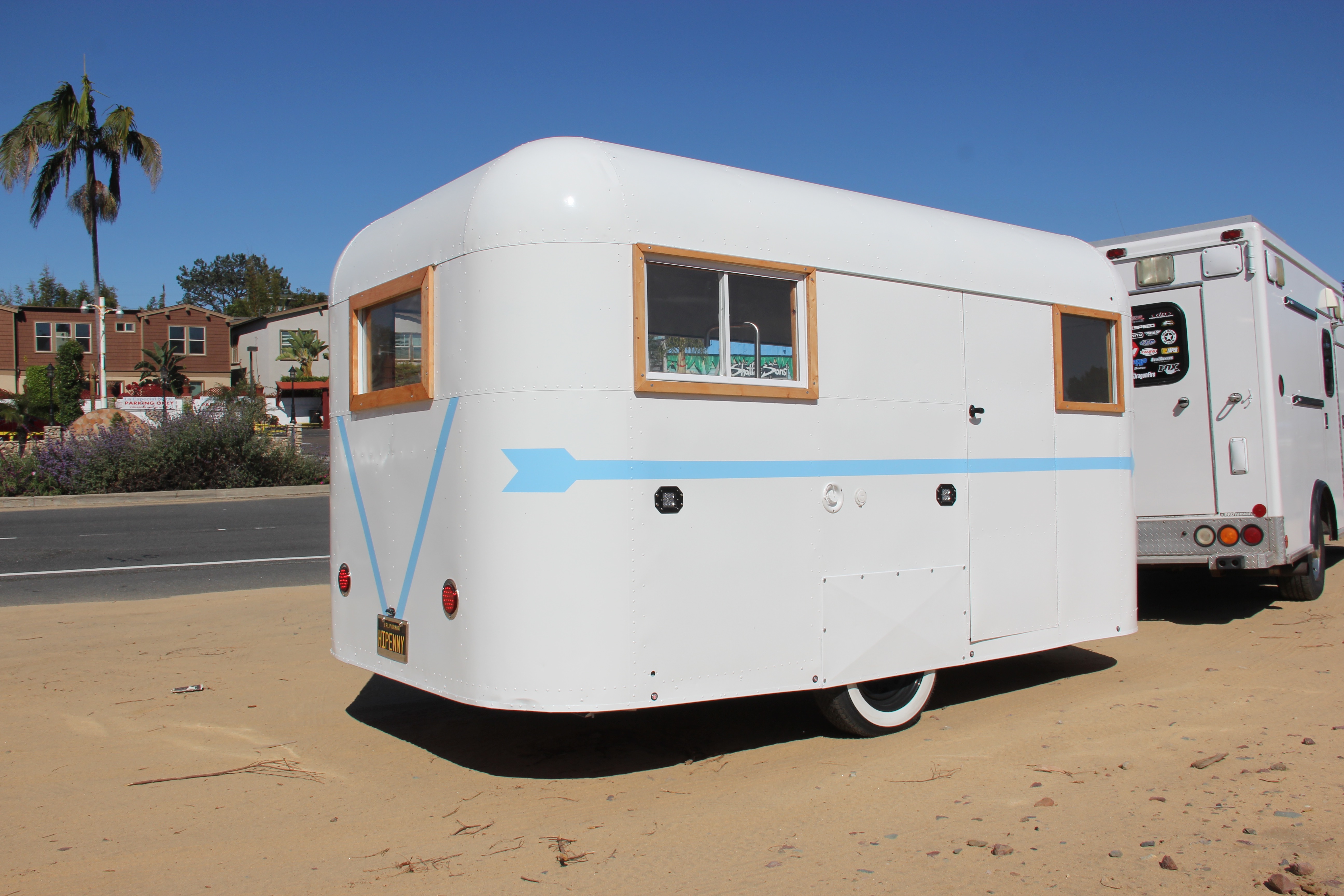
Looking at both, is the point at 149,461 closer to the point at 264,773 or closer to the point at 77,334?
the point at 264,773

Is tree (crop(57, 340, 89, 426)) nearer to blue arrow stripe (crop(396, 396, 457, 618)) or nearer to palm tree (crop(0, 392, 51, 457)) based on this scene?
palm tree (crop(0, 392, 51, 457))

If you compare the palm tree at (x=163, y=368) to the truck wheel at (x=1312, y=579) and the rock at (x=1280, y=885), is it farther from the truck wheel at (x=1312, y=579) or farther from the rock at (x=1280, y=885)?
the rock at (x=1280, y=885)

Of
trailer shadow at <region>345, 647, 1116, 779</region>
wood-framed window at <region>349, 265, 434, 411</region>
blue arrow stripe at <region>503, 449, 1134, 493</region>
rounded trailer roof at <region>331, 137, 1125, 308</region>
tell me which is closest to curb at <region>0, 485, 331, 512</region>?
trailer shadow at <region>345, 647, 1116, 779</region>

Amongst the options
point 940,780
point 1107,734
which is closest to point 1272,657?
point 1107,734

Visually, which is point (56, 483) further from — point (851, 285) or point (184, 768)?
point (851, 285)

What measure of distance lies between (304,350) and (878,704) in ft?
170

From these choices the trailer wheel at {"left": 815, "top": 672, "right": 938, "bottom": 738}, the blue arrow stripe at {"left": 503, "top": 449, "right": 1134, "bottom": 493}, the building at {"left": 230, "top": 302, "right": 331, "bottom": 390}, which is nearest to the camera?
the blue arrow stripe at {"left": 503, "top": 449, "right": 1134, "bottom": 493}

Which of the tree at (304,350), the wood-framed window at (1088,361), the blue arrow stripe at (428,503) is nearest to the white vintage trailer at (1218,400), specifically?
the wood-framed window at (1088,361)

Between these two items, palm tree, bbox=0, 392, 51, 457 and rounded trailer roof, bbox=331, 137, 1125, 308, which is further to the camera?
palm tree, bbox=0, 392, 51, 457

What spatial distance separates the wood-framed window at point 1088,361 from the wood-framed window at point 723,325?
2.07 m

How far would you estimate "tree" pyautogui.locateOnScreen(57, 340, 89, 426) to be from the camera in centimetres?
3794

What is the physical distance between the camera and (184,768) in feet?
15.9

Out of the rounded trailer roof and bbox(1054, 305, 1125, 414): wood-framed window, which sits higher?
the rounded trailer roof

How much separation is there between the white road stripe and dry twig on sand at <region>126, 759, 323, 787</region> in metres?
5.60
